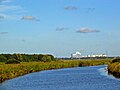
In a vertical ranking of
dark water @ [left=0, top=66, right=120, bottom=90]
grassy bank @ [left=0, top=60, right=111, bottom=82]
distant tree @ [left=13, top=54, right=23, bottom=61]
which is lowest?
dark water @ [left=0, top=66, right=120, bottom=90]

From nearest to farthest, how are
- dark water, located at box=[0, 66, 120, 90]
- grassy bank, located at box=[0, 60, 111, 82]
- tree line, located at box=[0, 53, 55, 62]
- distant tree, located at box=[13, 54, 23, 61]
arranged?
dark water, located at box=[0, 66, 120, 90] < grassy bank, located at box=[0, 60, 111, 82] < tree line, located at box=[0, 53, 55, 62] < distant tree, located at box=[13, 54, 23, 61]

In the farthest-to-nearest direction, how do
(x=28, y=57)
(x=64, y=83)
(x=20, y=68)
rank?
(x=28, y=57) → (x=20, y=68) → (x=64, y=83)

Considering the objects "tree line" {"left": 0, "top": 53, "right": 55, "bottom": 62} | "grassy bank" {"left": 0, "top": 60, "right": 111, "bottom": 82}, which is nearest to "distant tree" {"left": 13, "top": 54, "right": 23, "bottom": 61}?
"tree line" {"left": 0, "top": 53, "right": 55, "bottom": 62}

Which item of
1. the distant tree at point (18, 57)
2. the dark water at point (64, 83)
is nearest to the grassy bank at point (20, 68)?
the dark water at point (64, 83)

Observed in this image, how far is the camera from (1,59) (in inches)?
5851

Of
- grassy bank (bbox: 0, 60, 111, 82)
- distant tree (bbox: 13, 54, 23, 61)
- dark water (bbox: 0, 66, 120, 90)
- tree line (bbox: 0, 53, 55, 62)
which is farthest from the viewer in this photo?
distant tree (bbox: 13, 54, 23, 61)

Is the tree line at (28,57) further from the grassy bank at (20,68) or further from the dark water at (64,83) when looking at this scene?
the dark water at (64,83)

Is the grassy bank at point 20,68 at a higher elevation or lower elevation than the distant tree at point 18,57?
lower

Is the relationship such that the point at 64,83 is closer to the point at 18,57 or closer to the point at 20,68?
the point at 20,68

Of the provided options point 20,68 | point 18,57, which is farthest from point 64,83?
point 18,57

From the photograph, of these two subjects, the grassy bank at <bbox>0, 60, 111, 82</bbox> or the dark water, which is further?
the grassy bank at <bbox>0, 60, 111, 82</bbox>

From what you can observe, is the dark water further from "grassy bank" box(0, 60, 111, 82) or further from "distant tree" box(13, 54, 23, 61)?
"distant tree" box(13, 54, 23, 61)

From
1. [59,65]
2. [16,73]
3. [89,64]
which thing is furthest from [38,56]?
[16,73]

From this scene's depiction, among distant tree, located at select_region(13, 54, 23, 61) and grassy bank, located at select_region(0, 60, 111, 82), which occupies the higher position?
distant tree, located at select_region(13, 54, 23, 61)
